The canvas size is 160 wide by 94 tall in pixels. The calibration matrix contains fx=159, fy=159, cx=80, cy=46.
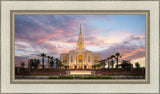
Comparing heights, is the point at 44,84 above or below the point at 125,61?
below

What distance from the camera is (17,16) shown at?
9.83 metres

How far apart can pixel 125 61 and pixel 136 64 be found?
83.6 inches

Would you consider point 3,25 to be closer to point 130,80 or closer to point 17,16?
point 17,16

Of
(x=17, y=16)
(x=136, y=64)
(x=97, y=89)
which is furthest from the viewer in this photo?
(x=136, y=64)

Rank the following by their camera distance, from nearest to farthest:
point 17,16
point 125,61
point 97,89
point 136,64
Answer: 1. point 97,89
2. point 17,16
3. point 136,64
4. point 125,61

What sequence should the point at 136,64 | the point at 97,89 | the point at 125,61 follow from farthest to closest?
the point at 125,61 → the point at 136,64 → the point at 97,89

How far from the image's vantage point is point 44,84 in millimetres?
8867

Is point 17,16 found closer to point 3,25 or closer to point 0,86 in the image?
point 3,25

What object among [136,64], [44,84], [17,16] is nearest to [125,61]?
[136,64]

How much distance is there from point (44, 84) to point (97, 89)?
2.97 m

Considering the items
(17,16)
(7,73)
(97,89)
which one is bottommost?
(97,89)

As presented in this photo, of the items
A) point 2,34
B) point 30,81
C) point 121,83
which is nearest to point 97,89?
point 121,83

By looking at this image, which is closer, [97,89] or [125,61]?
[97,89]

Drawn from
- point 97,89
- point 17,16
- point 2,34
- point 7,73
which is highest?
point 17,16
